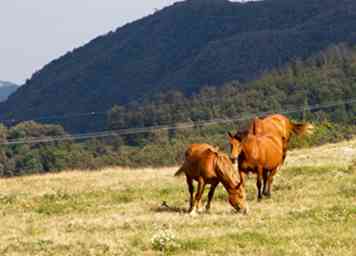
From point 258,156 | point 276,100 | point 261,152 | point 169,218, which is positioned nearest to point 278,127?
point 261,152

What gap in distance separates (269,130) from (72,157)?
2926 inches

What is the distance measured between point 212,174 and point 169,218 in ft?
5.52

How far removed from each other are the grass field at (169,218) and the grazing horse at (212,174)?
438 millimetres

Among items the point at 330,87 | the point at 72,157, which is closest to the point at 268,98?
the point at 330,87

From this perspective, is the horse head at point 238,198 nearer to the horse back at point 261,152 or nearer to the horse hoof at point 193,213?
the horse hoof at point 193,213

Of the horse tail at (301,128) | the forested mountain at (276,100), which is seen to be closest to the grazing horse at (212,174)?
the horse tail at (301,128)

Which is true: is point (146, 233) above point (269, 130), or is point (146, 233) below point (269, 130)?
below

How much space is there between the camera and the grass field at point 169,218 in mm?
13992

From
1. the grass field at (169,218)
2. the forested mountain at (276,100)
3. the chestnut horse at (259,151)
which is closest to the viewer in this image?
the grass field at (169,218)

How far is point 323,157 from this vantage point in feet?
104

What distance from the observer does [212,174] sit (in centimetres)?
1872

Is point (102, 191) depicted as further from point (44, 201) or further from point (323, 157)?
point (323, 157)

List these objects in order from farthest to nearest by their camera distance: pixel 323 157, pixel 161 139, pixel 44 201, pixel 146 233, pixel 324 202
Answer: pixel 161 139
pixel 323 157
pixel 44 201
pixel 324 202
pixel 146 233

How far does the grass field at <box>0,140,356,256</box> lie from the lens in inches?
551
